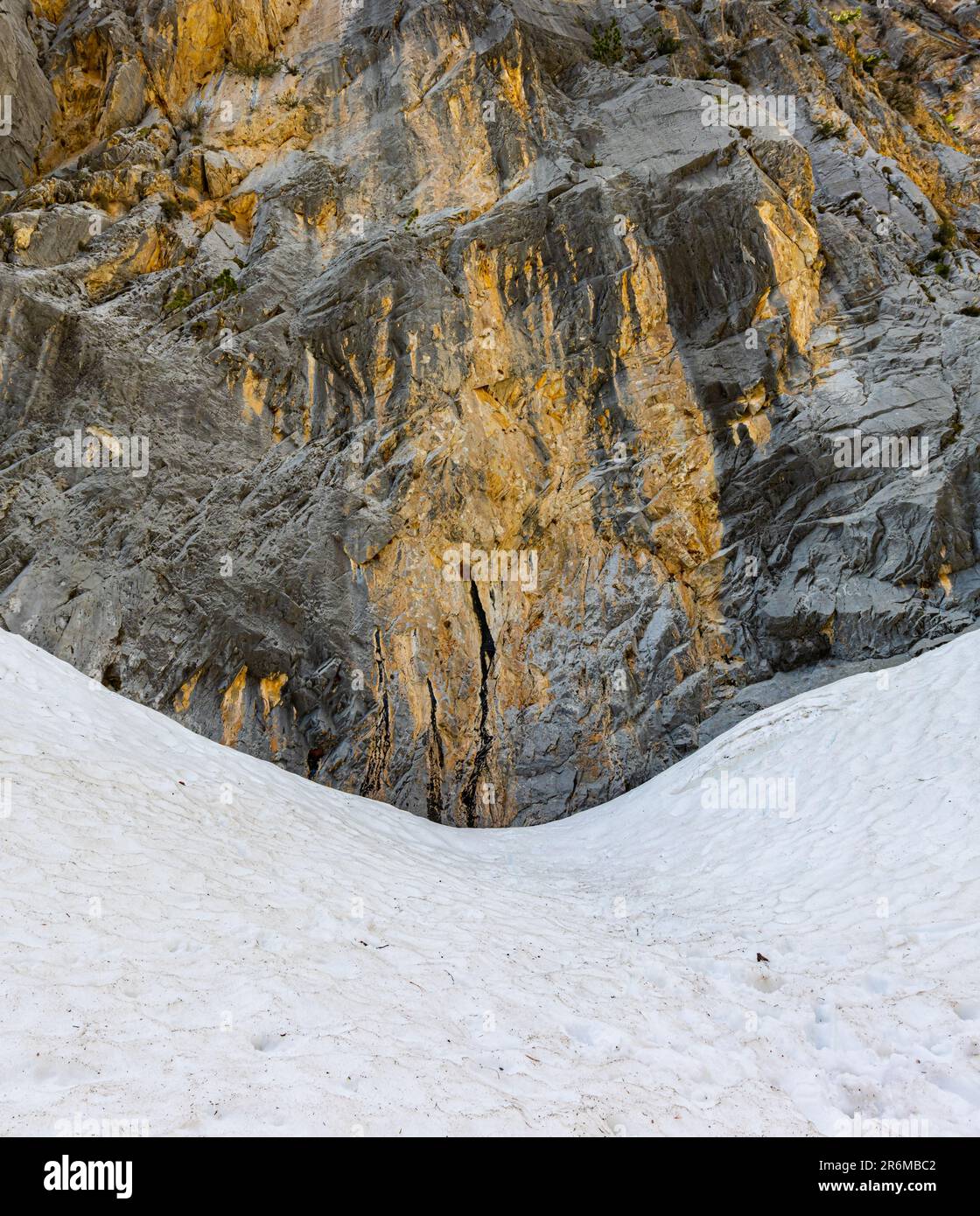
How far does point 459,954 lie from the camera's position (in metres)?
6.10

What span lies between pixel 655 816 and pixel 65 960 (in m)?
9.44

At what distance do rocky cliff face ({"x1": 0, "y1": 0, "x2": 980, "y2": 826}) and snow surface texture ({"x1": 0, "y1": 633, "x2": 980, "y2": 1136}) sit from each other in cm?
576

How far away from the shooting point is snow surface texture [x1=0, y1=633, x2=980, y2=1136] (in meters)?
3.92

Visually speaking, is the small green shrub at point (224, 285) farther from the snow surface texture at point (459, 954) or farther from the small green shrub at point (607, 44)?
the small green shrub at point (607, 44)

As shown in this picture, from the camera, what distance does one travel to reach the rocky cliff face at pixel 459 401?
1636 centimetres

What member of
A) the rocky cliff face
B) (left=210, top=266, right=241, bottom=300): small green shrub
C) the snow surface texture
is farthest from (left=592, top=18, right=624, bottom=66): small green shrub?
the snow surface texture

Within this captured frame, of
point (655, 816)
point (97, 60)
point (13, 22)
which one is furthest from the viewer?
point (97, 60)

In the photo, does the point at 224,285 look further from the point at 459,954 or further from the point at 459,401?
the point at 459,954

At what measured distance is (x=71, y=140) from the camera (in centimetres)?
2284

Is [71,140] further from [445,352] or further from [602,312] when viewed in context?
[602,312]

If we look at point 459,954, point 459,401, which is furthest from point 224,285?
point 459,954

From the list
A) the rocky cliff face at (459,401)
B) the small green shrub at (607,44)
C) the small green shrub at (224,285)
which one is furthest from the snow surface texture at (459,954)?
the small green shrub at (607,44)

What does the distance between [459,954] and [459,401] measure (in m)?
15.3

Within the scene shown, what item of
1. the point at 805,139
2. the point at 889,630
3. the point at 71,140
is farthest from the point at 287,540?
the point at 805,139
